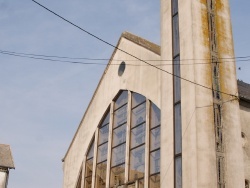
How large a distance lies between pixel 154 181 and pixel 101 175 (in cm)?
595

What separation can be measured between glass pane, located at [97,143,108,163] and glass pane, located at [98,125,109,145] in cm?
34

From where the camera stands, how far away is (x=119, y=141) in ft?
77.7

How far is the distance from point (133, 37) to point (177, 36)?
614cm

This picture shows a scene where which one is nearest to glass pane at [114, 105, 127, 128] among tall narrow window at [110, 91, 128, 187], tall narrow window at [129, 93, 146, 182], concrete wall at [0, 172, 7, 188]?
tall narrow window at [110, 91, 128, 187]

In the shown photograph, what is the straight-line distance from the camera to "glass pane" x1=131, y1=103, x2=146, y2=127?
21.9m

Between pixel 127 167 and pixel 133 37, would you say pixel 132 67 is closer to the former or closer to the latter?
pixel 133 37

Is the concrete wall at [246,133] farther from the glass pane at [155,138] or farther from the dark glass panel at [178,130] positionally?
the glass pane at [155,138]

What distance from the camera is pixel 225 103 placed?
17.2 m

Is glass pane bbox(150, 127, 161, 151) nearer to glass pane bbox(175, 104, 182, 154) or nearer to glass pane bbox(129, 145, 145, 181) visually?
glass pane bbox(129, 145, 145, 181)

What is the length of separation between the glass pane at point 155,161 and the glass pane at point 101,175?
4.97m

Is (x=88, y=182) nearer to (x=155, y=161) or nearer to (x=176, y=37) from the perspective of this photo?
(x=155, y=161)

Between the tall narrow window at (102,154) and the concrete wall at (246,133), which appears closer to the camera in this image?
the concrete wall at (246,133)

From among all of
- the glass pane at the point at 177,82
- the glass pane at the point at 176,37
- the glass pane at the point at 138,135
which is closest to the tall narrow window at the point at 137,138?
the glass pane at the point at 138,135

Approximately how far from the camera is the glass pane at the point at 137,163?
68.2 ft
